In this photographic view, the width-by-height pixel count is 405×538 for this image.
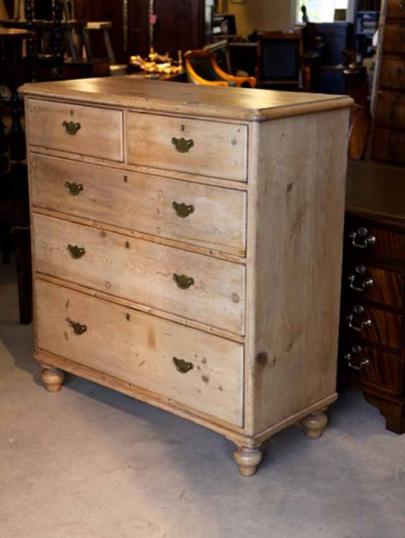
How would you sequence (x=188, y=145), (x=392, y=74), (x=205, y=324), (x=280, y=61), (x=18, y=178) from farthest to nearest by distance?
(x=280, y=61) → (x=392, y=74) → (x=18, y=178) → (x=205, y=324) → (x=188, y=145)

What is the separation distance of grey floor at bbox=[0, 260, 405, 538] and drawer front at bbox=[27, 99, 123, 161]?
927 millimetres

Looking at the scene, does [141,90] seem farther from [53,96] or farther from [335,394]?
[335,394]

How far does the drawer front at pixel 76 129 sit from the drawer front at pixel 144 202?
0.18ft

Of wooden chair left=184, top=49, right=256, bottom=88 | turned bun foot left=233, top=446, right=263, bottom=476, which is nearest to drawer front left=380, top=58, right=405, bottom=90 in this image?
turned bun foot left=233, top=446, right=263, bottom=476

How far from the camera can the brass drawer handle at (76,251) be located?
3087mm

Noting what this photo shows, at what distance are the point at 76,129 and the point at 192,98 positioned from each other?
47cm

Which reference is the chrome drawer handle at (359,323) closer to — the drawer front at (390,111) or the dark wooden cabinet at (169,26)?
the drawer front at (390,111)

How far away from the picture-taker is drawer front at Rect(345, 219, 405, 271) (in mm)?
2896

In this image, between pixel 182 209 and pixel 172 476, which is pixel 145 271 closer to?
pixel 182 209

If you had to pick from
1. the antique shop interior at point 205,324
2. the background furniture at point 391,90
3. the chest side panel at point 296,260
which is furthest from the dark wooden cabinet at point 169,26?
the chest side panel at point 296,260

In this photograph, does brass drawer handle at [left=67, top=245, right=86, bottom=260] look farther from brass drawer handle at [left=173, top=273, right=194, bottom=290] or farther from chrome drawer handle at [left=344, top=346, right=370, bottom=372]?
chrome drawer handle at [left=344, top=346, right=370, bottom=372]

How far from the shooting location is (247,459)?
8.97 feet

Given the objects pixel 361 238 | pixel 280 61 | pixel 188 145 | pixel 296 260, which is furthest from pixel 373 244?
pixel 280 61

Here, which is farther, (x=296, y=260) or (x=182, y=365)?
(x=182, y=365)
